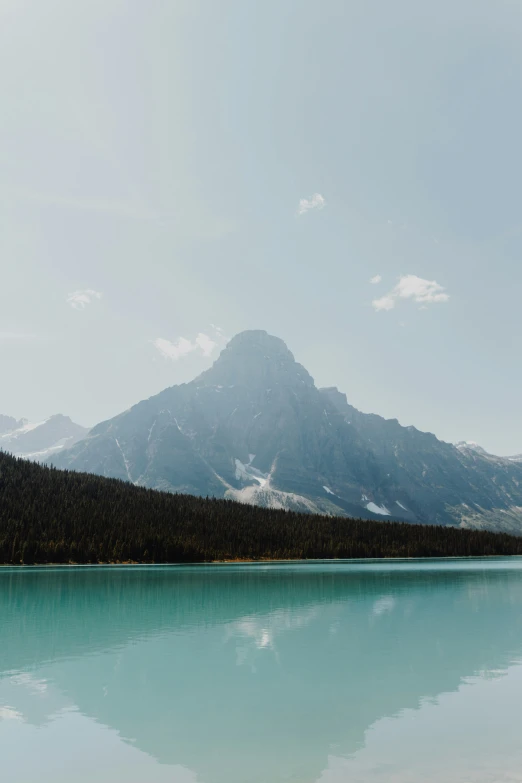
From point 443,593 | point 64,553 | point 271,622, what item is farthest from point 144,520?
point 271,622

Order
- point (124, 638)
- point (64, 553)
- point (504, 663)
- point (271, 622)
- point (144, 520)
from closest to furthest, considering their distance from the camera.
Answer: point (504, 663), point (124, 638), point (271, 622), point (64, 553), point (144, 520)

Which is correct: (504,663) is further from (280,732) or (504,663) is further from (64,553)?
(64,553)

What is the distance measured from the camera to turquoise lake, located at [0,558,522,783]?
53.4 feet

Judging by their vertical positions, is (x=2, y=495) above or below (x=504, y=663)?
above

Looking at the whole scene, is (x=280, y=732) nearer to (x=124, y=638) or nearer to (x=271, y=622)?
(x=124, y=638)

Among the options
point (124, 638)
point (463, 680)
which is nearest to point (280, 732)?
point (463, 680)

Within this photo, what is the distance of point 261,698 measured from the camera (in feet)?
76.8

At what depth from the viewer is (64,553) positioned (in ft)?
509

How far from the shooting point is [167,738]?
18.7 m

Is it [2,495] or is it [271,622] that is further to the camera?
[2,495]

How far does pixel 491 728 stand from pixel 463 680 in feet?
24.2

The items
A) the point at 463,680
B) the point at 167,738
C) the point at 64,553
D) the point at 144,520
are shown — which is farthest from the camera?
the point at 144,520

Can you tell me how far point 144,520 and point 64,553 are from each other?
1395 inches

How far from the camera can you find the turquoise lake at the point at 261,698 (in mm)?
16281
